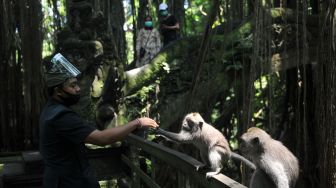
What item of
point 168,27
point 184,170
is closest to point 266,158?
point 184,170

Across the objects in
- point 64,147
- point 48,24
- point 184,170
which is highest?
point 48,24

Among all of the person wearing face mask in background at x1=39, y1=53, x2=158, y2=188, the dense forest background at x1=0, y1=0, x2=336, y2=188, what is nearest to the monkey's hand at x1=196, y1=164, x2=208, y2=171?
the person wearing face mask in background at x1=39, y1=53, x2=158, y2=188

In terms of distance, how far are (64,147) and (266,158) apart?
3.36ft

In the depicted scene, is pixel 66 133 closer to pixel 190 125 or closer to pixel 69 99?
pixel 69 99

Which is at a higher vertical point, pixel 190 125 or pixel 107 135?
pixel 107 135

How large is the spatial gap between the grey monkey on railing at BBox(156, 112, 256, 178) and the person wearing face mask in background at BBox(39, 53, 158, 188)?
813 millimetres

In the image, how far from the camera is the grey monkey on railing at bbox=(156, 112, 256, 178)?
309 cm

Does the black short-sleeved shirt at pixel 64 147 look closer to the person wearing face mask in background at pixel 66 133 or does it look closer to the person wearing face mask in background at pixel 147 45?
the person wearing face mask in background at pixel 66 133

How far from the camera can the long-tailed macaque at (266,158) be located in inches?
99.7

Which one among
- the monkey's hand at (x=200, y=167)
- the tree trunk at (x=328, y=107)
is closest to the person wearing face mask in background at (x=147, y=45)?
the tree trunk at (x=328, y=107)

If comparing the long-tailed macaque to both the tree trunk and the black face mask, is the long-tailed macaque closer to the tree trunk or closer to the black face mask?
the tree trunk

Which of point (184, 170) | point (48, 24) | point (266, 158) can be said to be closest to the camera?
point (266, 158)

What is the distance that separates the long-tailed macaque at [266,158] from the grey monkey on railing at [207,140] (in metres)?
0.35

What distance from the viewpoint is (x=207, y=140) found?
3.27 metres
